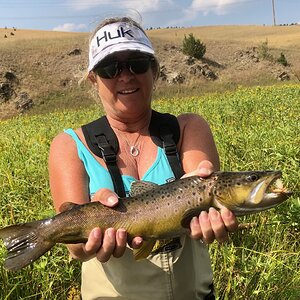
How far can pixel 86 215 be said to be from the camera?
235 cm

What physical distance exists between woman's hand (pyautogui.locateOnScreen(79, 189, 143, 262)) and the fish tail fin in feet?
0.74

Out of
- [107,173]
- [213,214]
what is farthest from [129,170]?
[213,214]

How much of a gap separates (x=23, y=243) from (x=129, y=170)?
691mm

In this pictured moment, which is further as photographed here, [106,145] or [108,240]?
[106,145]

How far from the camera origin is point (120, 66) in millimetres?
2734

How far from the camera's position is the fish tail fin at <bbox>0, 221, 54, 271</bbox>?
2.35m

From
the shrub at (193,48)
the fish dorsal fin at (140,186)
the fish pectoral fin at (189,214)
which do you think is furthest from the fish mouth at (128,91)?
the shrub at (193,48)

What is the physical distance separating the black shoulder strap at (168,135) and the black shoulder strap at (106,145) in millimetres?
243

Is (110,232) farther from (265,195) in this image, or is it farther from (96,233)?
(265,195)

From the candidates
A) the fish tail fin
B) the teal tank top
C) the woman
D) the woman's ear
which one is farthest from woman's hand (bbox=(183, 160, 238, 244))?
the woman's ear

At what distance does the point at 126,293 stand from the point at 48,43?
6217 centimetres

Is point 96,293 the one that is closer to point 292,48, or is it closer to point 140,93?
point 140,93

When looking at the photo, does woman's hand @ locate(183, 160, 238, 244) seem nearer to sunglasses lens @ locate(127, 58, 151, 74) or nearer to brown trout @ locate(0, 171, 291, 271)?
brown trout @ locate(0, 171, 291, 271)

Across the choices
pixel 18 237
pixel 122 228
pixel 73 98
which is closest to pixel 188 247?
pixel 122 228
